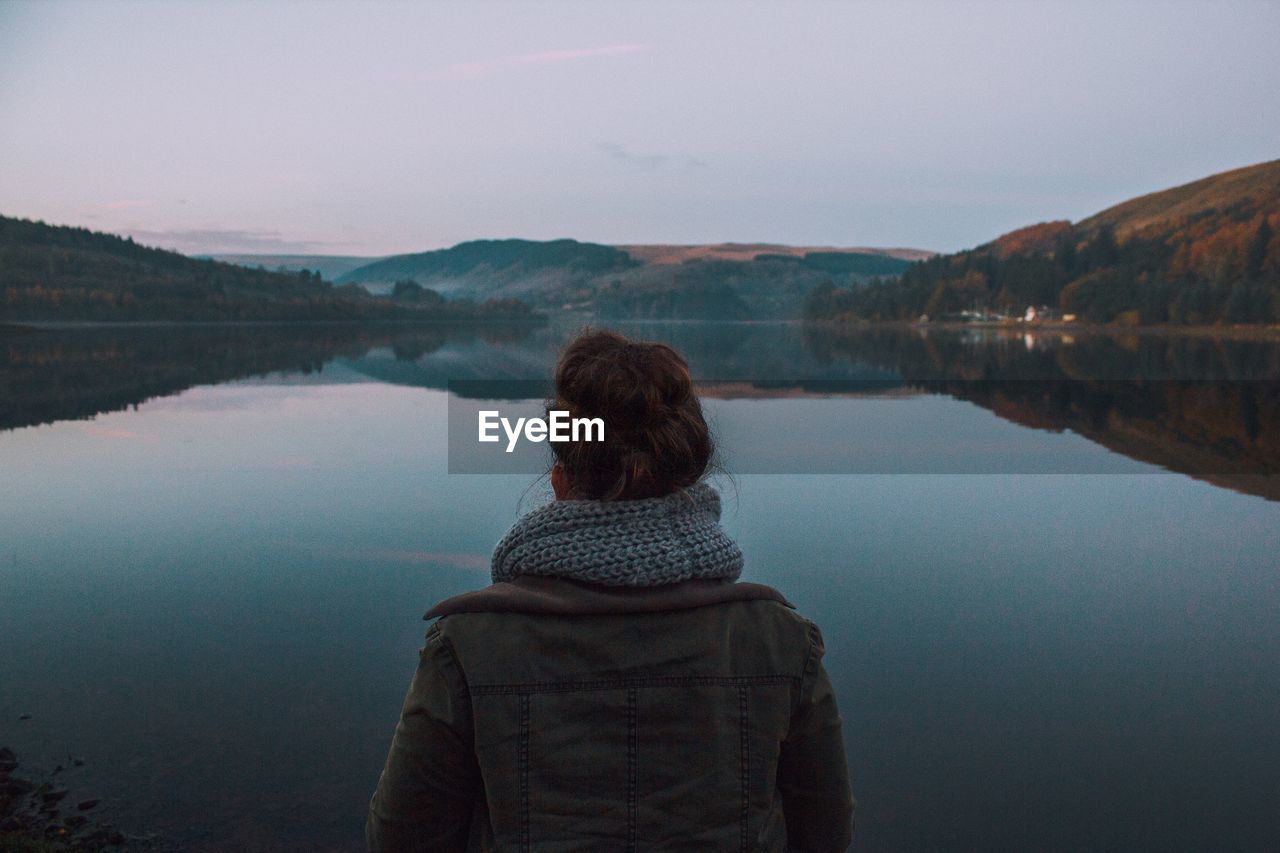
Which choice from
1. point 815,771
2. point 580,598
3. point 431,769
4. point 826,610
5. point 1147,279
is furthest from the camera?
point 1147,279

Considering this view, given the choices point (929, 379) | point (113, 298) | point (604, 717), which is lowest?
point (929, 379)

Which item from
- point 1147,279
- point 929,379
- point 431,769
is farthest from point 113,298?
point 431,769

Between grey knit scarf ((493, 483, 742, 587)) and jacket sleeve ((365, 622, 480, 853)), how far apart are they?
0.27 metres

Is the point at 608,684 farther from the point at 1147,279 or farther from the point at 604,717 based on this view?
the point at 1147,279

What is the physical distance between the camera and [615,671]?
6.73 feet

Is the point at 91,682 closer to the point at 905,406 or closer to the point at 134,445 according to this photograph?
the point at 134,445

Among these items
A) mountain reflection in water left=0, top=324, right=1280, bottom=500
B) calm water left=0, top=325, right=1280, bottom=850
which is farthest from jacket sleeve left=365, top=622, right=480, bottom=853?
mountain reflection in water left=0, top=324, right=1280, bottom=500

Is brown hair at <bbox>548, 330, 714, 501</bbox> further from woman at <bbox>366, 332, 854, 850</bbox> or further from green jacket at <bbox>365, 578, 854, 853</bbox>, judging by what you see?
green jacket at <bbox>365, 578, 854, 853</bbox>

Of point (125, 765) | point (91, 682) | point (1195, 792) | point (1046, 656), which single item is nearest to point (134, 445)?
point (91, 682)

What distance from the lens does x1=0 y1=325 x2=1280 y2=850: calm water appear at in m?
6.12

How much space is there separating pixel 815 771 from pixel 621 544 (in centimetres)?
84

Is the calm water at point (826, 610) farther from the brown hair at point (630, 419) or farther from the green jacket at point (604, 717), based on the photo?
the green jacket at point (604, 717)

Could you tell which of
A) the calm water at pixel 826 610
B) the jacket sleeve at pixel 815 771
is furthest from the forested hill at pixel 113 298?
the jacket sleeve at pixel 815 771

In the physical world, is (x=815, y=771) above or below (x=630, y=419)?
below
